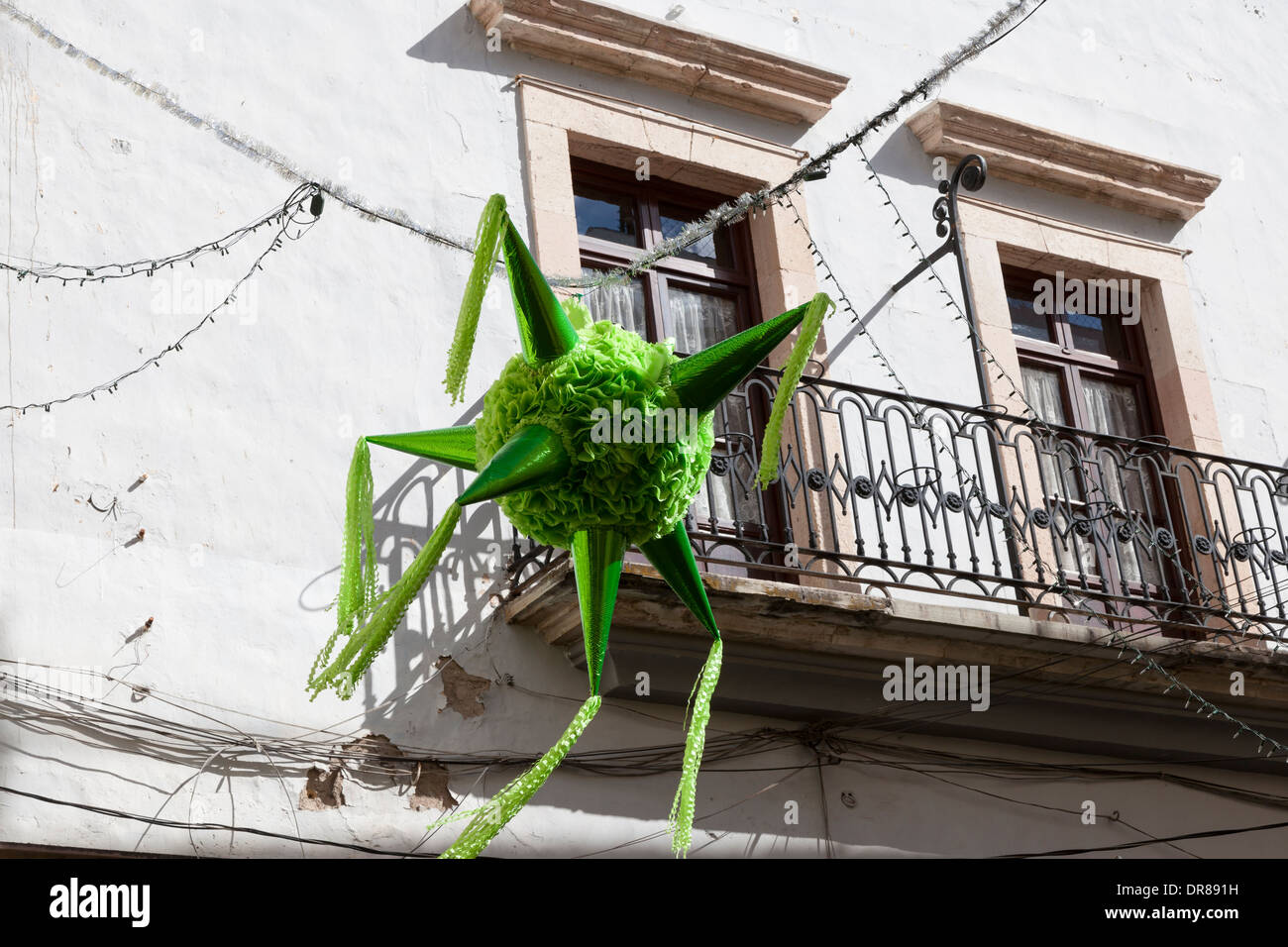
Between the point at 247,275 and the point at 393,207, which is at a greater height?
the point at 393,207

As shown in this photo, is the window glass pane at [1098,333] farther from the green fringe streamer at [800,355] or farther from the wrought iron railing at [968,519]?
the green fringe streamer at [800,355]

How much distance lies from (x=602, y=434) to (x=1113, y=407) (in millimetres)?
5527

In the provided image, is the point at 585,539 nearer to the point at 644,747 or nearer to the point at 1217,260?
the point at 644,747

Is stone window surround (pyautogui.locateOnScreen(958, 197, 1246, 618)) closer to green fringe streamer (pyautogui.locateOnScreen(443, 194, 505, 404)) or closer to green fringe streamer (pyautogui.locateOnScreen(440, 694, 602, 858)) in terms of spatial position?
green fringe streamer (pyautogui.locateOnScreen(443, 194, 505, 404))

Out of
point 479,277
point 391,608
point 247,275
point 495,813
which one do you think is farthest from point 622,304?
point 495,813

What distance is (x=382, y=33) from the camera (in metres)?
7.02

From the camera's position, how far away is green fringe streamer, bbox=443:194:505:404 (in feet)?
12.3

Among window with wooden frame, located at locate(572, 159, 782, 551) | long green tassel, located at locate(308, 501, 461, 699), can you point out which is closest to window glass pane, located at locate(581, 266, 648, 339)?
window with wooden frame, located at locate(572, 159, 782, 551)

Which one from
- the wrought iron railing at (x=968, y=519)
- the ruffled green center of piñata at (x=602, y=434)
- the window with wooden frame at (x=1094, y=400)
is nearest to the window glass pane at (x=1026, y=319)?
the window with wooden frame at (x=1094, y=400)

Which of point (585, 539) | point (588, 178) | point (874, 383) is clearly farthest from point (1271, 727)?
point (585, 539)

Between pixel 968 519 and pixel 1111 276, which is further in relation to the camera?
pixel 1111 276

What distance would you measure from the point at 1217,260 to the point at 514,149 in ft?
13.3

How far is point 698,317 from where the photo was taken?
7.49 metres

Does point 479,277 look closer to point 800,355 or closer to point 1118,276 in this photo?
point 800,355
